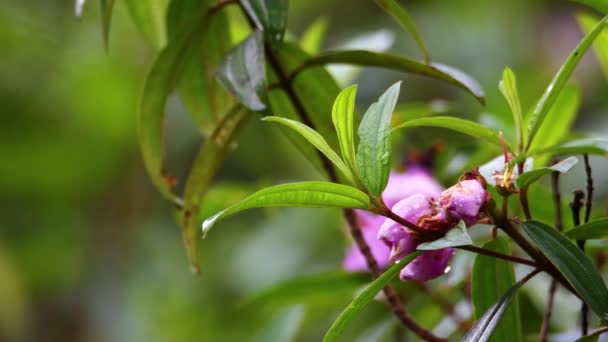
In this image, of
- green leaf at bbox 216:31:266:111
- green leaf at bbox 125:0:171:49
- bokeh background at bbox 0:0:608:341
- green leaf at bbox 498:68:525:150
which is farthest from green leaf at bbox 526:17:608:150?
bokeh background at bbox 0:0:608:341

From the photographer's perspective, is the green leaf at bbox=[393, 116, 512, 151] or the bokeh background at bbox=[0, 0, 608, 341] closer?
the green leaf at bbox=[393, 116, 512, 151]

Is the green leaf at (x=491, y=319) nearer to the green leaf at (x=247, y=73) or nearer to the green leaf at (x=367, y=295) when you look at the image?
the green leaf at (x=367, y=295)

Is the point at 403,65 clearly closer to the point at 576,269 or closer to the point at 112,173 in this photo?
the point at 576,269

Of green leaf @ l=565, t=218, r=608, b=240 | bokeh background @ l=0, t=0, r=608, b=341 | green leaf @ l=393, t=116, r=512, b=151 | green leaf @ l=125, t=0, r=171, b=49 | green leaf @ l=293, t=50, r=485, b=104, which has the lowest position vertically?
bokeh background @ l=0, t=0, r=608, b=341

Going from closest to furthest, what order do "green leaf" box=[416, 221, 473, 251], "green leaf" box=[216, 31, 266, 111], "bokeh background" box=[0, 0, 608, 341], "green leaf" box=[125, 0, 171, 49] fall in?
"green leaf" box=[416, 221, 473, 251] → "green leaf" box=[216, 31, 266, 111] → "green leaf" box=[125, 0, 171, 49] → "bokeh background" box=[0, 0, 608, 341]

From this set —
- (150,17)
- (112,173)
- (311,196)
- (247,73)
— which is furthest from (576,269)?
(112,173)

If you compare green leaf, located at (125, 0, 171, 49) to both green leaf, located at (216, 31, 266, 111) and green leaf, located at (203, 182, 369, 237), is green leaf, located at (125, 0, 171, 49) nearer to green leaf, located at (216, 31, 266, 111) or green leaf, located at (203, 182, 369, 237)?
green leaf, located at (216, 31, 266, 111)

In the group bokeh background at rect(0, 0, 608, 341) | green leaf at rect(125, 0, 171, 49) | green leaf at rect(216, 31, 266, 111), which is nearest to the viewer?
green leaf at rect(216, 31, 266, 111)

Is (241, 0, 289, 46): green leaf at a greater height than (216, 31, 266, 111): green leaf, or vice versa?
(241, 0, 289, 46): green leaf
